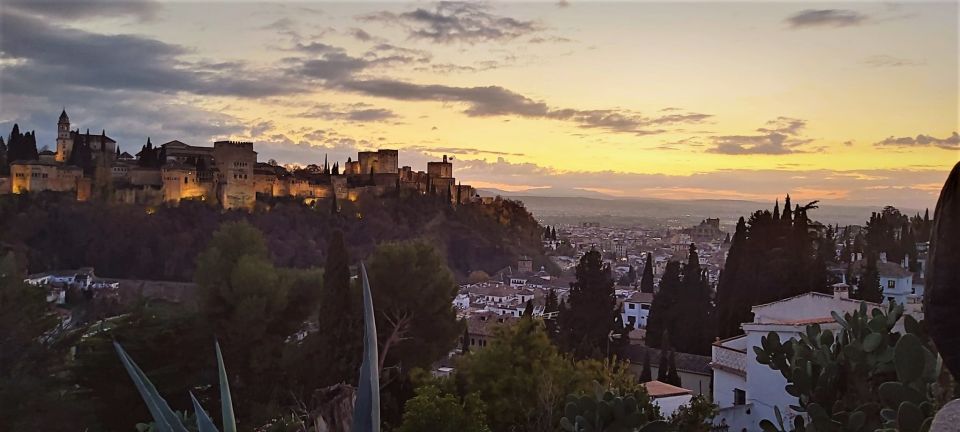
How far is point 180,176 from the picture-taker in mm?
34031

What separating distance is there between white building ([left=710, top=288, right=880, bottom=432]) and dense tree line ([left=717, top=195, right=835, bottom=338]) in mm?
2537

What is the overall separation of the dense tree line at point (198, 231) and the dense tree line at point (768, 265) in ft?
44.5

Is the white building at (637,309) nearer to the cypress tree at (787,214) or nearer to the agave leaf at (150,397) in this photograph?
the cypress tree at (787,214)

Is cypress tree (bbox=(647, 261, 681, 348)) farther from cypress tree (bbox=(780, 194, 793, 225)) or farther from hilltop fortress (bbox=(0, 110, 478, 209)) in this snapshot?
hilltop fortress (bbox=(0, 110, 478, 209))

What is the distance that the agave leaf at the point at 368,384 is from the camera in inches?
49.4

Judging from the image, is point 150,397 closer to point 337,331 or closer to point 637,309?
point 337,331

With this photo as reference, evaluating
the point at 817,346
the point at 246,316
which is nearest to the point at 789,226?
the point at 246,316

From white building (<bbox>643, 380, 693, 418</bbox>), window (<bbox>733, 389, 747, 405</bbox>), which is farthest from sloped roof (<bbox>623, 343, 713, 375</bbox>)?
white building (<bbox>643, 380, 693, 418</bbox>)

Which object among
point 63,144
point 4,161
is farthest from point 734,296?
point 63,144

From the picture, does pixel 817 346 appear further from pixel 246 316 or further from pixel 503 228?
pixel 503 228

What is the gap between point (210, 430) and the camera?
1.52 metres

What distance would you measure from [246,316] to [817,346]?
8713 mm

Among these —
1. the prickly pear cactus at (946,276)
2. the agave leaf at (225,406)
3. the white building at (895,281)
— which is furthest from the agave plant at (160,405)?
the white building at (895,281)

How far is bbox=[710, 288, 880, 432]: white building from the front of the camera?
23.5 ft
